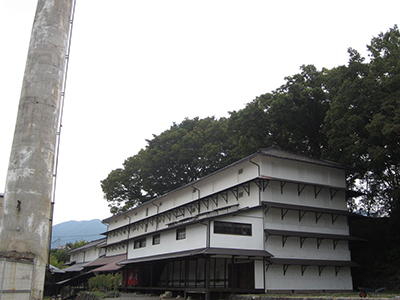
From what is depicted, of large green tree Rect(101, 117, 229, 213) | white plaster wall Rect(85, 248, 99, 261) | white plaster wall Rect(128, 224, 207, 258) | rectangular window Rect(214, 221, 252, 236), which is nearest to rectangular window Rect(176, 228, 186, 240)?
white plaster wall Rect(128, 224, 207, 258)

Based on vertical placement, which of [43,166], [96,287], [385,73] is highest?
[385,73]

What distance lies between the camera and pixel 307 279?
95.4ft

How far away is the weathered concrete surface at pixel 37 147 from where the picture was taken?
1778 centimetres

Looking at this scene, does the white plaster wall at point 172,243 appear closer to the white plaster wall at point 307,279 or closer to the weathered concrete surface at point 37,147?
the white plaster wall at point 307,279

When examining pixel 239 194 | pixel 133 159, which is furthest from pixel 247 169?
pixel 133 159

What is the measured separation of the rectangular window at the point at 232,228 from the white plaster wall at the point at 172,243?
2.88ft

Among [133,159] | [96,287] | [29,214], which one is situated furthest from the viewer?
[133,159]

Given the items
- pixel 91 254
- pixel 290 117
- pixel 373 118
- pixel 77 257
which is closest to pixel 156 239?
pixel 290 117

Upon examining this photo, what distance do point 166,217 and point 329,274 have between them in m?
19.1

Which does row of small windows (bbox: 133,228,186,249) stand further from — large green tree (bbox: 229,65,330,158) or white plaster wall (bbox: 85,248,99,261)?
white plaster wall (bbox: 85,248,99,261)

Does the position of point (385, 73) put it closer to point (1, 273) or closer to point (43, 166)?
point (43, 166)

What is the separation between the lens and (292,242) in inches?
1158

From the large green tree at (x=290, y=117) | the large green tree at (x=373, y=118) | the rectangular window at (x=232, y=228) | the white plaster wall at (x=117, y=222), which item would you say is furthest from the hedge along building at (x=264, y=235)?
the white plaster wall at (x=117, y=222)

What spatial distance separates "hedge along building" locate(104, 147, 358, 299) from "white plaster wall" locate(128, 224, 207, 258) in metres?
0.07
